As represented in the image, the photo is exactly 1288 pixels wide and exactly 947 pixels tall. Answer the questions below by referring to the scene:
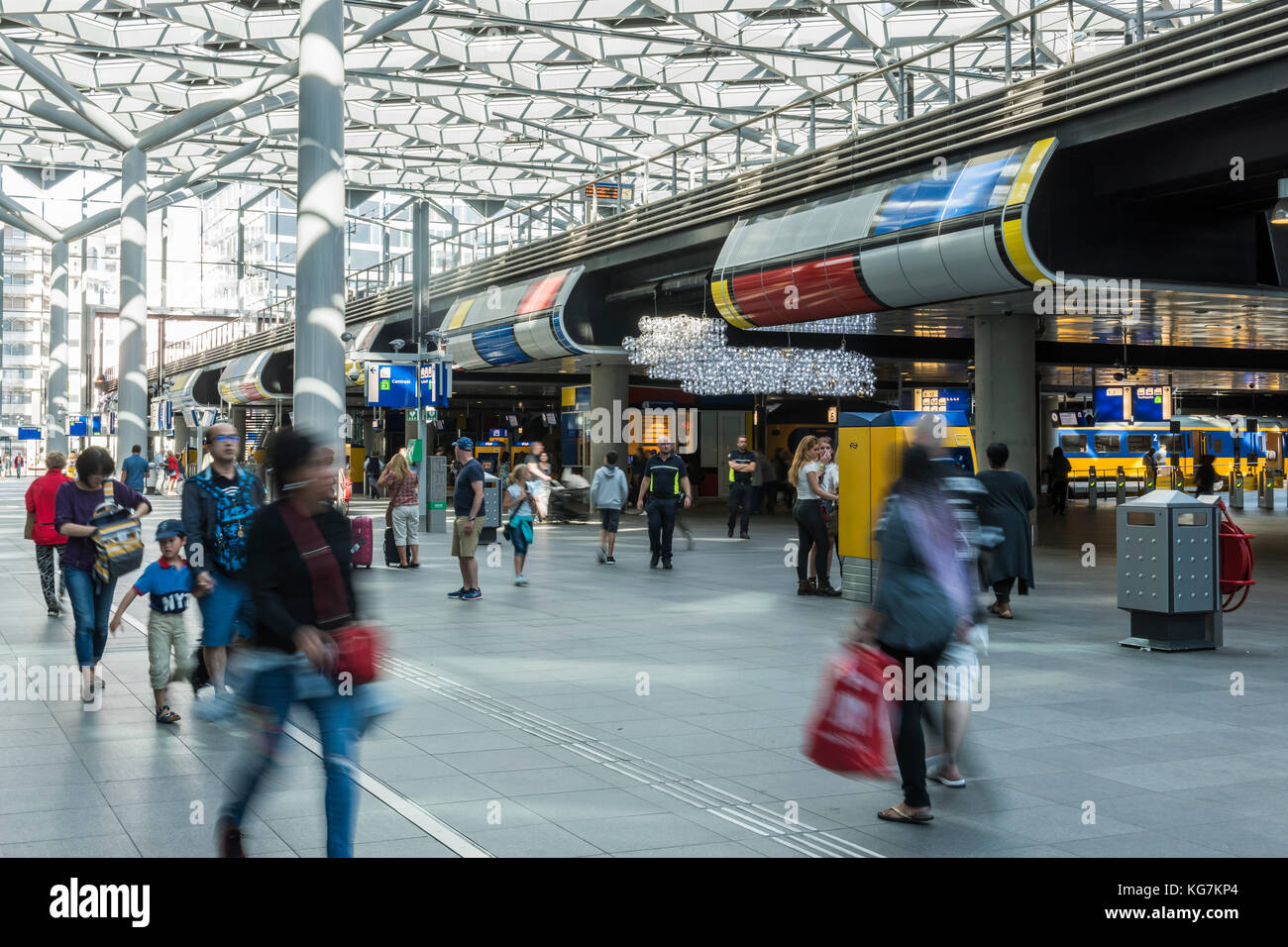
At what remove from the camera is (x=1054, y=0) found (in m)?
16.5

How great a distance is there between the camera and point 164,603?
828 cm

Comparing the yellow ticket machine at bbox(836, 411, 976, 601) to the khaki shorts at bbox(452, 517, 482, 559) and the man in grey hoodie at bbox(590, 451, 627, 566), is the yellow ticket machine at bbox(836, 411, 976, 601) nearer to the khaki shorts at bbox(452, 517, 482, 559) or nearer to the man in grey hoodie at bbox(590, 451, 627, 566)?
the khaki shorts at bbox(452, 517, 482, 559)

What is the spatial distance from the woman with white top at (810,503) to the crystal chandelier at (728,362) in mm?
13303

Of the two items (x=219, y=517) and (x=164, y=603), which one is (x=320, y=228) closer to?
(x=164, y=603)

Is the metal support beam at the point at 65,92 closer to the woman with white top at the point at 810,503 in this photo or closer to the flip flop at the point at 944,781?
the woman with white top at the point at 810,503

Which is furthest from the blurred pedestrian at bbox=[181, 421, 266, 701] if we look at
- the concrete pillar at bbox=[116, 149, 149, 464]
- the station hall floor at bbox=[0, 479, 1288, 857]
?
the concrete pillar at bbox=[116, 149, 149, 464]

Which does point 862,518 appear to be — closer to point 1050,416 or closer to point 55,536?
point 55,536

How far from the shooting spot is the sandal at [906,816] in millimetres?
5977

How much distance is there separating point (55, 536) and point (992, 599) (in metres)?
9.39

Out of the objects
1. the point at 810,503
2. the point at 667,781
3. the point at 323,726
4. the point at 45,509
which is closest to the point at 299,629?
the point at 323,726

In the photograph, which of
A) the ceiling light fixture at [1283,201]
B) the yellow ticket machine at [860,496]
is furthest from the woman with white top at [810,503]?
the ceiling light fixture at [1283,201]

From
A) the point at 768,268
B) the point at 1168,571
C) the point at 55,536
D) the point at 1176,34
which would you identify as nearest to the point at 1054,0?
→ the point at 1176,34

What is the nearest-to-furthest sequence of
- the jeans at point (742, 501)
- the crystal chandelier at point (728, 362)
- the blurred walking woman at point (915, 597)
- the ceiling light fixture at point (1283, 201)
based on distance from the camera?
the blurred walking woman at point (915, 597)
the ceiling light fixture at point (1283, 201)
the jeans at point (742, 501)
the crystal chandelier at point (728, 362)
